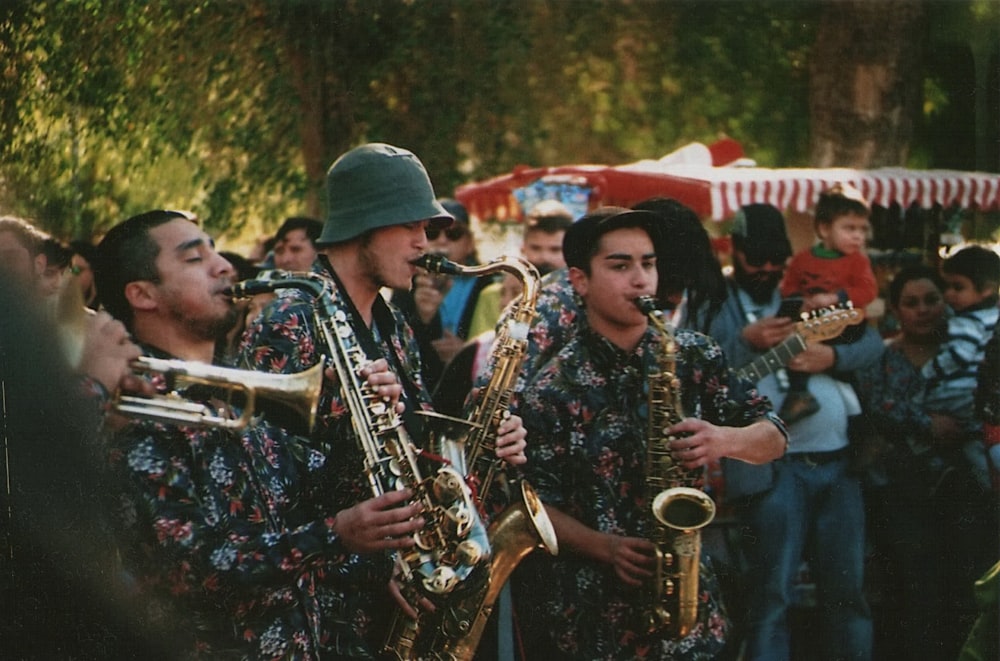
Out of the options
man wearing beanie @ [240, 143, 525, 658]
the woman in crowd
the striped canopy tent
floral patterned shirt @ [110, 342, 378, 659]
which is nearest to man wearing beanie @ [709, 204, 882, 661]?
the woman in crowd

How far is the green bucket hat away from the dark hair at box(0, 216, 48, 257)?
43.5 inches

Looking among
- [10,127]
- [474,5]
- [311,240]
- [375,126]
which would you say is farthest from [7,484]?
[474,5]

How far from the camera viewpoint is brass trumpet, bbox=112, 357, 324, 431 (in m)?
3.13

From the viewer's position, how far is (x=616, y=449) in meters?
4.30

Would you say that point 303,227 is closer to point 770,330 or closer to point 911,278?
point 770,330

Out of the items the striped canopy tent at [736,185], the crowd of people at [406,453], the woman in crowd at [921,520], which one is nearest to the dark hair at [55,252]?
the crowd of people at [406,453]

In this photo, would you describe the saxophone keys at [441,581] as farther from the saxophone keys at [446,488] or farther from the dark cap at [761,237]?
the dark cap at [761,237]

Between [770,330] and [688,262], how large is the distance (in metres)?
0.48

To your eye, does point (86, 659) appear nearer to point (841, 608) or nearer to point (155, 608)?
point (155, 608)

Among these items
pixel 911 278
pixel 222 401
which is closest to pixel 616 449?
pixel 222 401

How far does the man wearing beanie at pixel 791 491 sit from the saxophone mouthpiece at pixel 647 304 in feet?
5.31

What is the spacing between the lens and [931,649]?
6539mm

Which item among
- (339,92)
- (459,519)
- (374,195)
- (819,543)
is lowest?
(819,543)

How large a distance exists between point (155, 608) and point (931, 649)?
449cm
